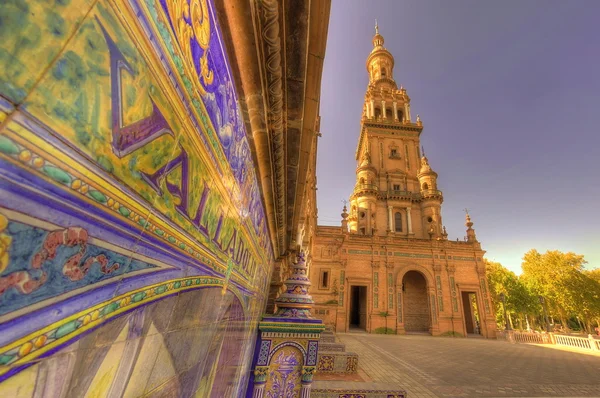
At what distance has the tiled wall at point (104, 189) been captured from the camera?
38cm

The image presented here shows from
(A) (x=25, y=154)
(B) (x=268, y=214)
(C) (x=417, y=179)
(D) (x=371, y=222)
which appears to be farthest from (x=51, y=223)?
(C) (x=417, y=179)

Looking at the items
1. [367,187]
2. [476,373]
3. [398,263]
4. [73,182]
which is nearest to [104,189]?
[73,182]

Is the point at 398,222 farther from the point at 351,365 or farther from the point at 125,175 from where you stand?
the point at 125,175

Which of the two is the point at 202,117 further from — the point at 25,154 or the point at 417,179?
the point at 417,179

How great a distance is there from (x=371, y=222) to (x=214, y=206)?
2265 cm

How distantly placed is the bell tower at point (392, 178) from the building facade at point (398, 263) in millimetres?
93

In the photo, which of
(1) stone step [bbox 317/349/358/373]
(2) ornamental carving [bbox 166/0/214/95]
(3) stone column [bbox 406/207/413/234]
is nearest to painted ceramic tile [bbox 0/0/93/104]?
Answer: (2) ornamental carving [bbox 166/0/214/95]

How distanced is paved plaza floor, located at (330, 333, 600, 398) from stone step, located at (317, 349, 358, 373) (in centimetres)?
48

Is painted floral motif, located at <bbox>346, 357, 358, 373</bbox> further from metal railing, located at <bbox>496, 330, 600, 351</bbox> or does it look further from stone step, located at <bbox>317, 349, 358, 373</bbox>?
metal railing, located at <bbox>496, 330, 600, 351</bbox>

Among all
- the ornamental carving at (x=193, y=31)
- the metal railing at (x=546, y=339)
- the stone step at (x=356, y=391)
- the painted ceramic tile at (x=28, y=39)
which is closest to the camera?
the painted ceramic tile at (x=28, y=39)

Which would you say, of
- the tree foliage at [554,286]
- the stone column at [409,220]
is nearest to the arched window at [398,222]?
the stone column at [409,220]

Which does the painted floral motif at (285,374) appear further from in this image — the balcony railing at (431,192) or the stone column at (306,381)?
the balcony railing at (431,192)

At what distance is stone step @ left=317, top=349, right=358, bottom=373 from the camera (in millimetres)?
6109

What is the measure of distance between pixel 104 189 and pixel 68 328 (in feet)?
0.90
